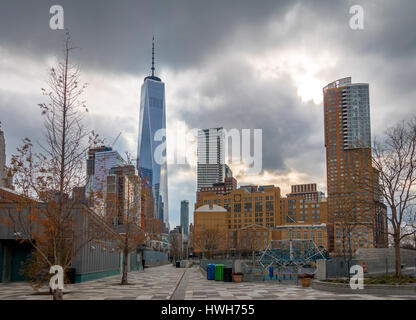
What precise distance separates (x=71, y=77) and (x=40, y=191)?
538 cm

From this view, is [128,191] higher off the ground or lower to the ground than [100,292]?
higher

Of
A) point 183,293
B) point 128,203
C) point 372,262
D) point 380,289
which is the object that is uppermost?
point 128,203

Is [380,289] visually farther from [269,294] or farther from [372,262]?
[372,262]

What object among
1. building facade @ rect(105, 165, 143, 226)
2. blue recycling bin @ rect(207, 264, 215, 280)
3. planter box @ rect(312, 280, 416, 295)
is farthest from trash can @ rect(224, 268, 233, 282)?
planter box @ rect(312, 280, 416, 295)

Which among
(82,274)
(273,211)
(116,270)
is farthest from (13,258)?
(273,211)

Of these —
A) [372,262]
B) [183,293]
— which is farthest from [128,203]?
[372,262]

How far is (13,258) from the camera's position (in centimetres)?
3734

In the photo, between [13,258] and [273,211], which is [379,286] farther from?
[273,211]

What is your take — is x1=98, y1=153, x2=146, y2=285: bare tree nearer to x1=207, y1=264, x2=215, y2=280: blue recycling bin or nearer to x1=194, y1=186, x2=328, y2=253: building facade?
x1=207, y1=264, x2=215, y2=280: blue recycling bin

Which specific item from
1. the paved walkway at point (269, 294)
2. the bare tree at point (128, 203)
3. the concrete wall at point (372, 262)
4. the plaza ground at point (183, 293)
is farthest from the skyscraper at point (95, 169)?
the concrete wall at point (372, 262)

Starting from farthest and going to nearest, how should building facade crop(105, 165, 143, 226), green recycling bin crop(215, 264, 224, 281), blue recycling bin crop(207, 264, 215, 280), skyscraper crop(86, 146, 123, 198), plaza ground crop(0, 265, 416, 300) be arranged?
blue recycling bin crop(207, 264, 215, 280), green recycling bin crop(215, 264, 224, 281), building facade crop(105, 165, 143, 226), plaza ground crop(0, 265, 416, 300), skyscraper crop(86, 146, 123, 198)

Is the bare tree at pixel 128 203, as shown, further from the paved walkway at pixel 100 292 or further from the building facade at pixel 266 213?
the building facade at pixel 266 213

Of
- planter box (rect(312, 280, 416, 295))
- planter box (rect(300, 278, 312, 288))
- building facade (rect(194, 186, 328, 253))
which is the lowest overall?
planter box (rect(300, 278, 312, 288))
